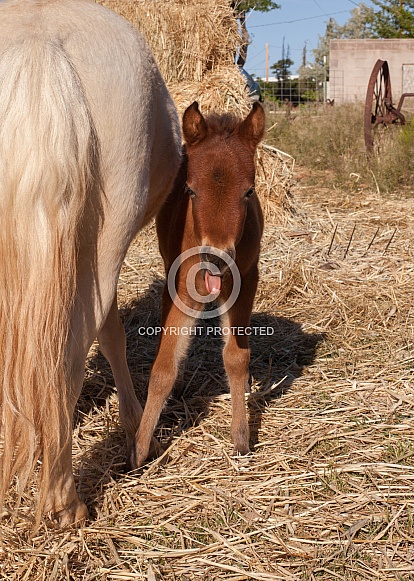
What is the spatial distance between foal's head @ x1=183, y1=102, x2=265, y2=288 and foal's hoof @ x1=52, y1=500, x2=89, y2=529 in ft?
3.55

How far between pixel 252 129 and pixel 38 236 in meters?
1.20

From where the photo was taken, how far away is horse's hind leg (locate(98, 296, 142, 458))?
2922mm

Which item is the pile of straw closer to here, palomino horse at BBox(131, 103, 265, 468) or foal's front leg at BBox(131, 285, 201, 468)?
palomino horse at BBox(131, 103, 265, 468)

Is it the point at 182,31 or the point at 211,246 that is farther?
the point at 182,31

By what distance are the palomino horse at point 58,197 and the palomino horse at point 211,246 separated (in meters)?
0.42

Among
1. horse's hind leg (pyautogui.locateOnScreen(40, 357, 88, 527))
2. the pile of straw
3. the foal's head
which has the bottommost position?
horse's hind leg (pyautogui.locateOnScreen(40, 357, 88, 527))

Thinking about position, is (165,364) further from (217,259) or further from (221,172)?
(221,172)

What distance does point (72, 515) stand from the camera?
219cm

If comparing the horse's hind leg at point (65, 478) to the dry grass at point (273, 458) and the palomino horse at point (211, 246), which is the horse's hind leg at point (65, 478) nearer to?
the dry grass at point (273, 458)

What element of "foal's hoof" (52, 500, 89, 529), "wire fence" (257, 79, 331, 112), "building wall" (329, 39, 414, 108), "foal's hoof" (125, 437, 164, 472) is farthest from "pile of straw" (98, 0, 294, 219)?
"building wall" (329, 39, 414, 108)

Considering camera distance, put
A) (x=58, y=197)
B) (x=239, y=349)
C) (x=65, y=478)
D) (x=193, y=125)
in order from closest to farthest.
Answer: (x=58, y=197) → (x=65, y=478) → (x=193, y=125) → (x=239, y=349)

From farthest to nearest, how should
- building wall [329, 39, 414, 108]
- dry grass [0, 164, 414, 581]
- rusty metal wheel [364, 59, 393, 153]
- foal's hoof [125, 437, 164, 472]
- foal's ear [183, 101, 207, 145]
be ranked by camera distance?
1. building wall [329, 39, 414, 108]
2. rusty metal wheel [364, 59, 393, 153]
3. foal's hoof [125, 437, 164, 472]
4. foal's ear [183, 101, 207, 145]
5. dry grass [0, 164, 414, 581]

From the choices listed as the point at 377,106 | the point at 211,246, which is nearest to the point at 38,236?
the point at 211,246

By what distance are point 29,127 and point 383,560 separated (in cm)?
178
